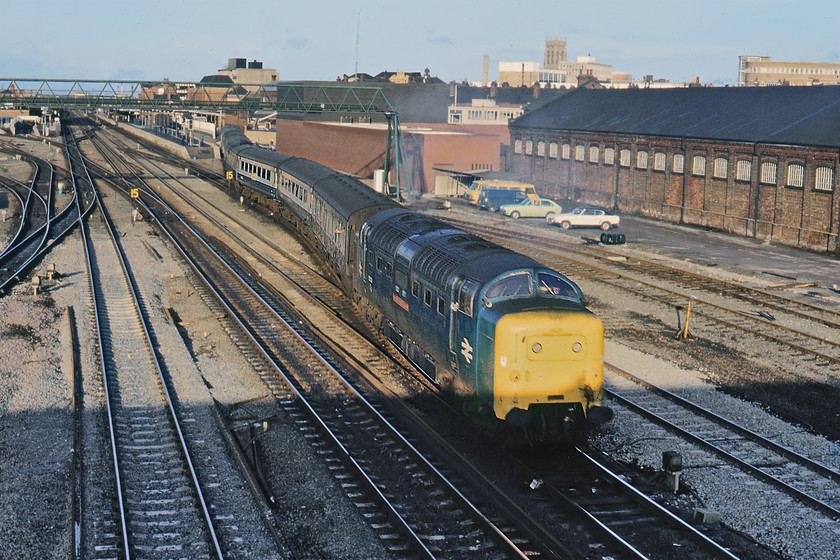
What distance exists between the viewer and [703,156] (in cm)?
4803

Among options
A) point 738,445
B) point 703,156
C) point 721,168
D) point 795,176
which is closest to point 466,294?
point 738,445

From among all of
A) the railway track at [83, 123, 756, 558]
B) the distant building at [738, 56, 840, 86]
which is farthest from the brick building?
the distant building at [738, 56, 840, 86]

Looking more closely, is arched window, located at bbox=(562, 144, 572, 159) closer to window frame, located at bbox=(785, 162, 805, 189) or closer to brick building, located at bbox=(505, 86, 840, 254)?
brick building, located at bbox=(505, 86, 840, 254)

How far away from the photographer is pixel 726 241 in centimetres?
4322

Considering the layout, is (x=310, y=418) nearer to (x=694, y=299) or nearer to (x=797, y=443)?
(x=797, y=443)

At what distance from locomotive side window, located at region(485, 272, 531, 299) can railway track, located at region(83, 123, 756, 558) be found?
9.85 ft

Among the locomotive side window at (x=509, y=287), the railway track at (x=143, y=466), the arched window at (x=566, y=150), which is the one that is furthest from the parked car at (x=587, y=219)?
the locomotive side window at (x=509, y=287)

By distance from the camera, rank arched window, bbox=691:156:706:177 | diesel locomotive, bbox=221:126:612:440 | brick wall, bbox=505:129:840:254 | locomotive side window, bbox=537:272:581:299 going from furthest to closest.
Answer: arched window, bbox=691:156:706:177
brick wall, bbox=505:129:840:254
locomotive side window, bbox=537:272:581:299
diesel locomotive, bbox=221:126:612:440

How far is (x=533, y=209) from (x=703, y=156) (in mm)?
10364

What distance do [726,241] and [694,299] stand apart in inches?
673

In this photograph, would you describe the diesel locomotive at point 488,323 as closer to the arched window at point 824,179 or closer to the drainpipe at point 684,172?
the arched window at point 824,179

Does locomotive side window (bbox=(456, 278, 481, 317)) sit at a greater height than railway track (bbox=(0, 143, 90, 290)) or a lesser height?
greater

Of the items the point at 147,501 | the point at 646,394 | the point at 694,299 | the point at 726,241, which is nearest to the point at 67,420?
the point at 147,501

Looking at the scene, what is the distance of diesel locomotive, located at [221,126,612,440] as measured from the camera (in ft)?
43.8
